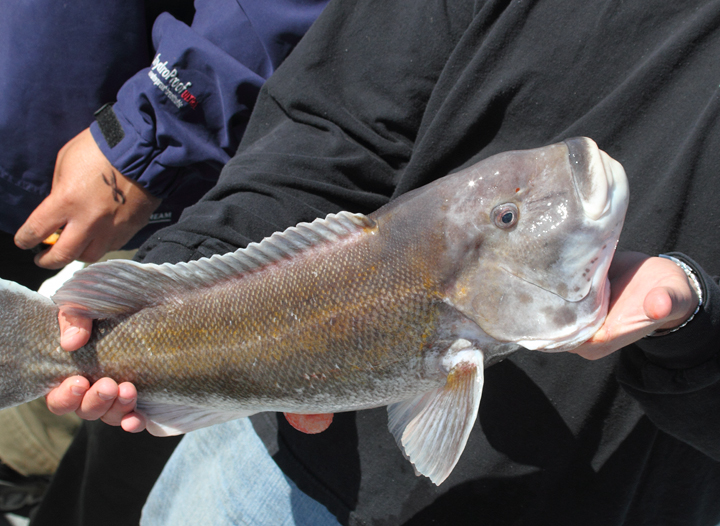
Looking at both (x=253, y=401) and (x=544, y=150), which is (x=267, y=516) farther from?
(x=544, y=150)

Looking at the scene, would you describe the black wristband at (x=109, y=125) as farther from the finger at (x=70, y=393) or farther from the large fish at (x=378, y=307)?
the finger at (x=70, y=393)

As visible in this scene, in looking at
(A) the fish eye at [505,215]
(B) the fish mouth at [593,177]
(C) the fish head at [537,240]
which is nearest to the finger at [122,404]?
(C) the fish head at [537,240]

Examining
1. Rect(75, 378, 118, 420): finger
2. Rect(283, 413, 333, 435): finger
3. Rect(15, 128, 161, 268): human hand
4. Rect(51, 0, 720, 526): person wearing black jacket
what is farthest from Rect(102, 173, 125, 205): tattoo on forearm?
Rect(283, 413, 333, 435): finger

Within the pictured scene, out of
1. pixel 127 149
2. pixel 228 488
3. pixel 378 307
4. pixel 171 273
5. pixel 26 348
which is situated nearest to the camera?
pixel 378 307

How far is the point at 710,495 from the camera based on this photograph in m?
2.03

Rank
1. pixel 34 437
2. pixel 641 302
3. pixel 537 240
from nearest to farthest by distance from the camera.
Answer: pixel 641 302 < pixel 537 240 < pixel 34 437

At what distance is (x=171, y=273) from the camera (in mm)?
1656

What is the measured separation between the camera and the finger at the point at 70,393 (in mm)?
1689

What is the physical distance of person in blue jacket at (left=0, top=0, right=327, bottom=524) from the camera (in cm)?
254

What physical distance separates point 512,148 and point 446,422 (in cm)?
116

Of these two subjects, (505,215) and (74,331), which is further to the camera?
(74,331)

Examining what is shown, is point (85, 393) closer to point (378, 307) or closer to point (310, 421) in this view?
point (310, 421)

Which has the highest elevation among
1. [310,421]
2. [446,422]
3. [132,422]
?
[446,422]

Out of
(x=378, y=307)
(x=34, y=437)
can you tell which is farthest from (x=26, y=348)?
(x=34, y=437)
